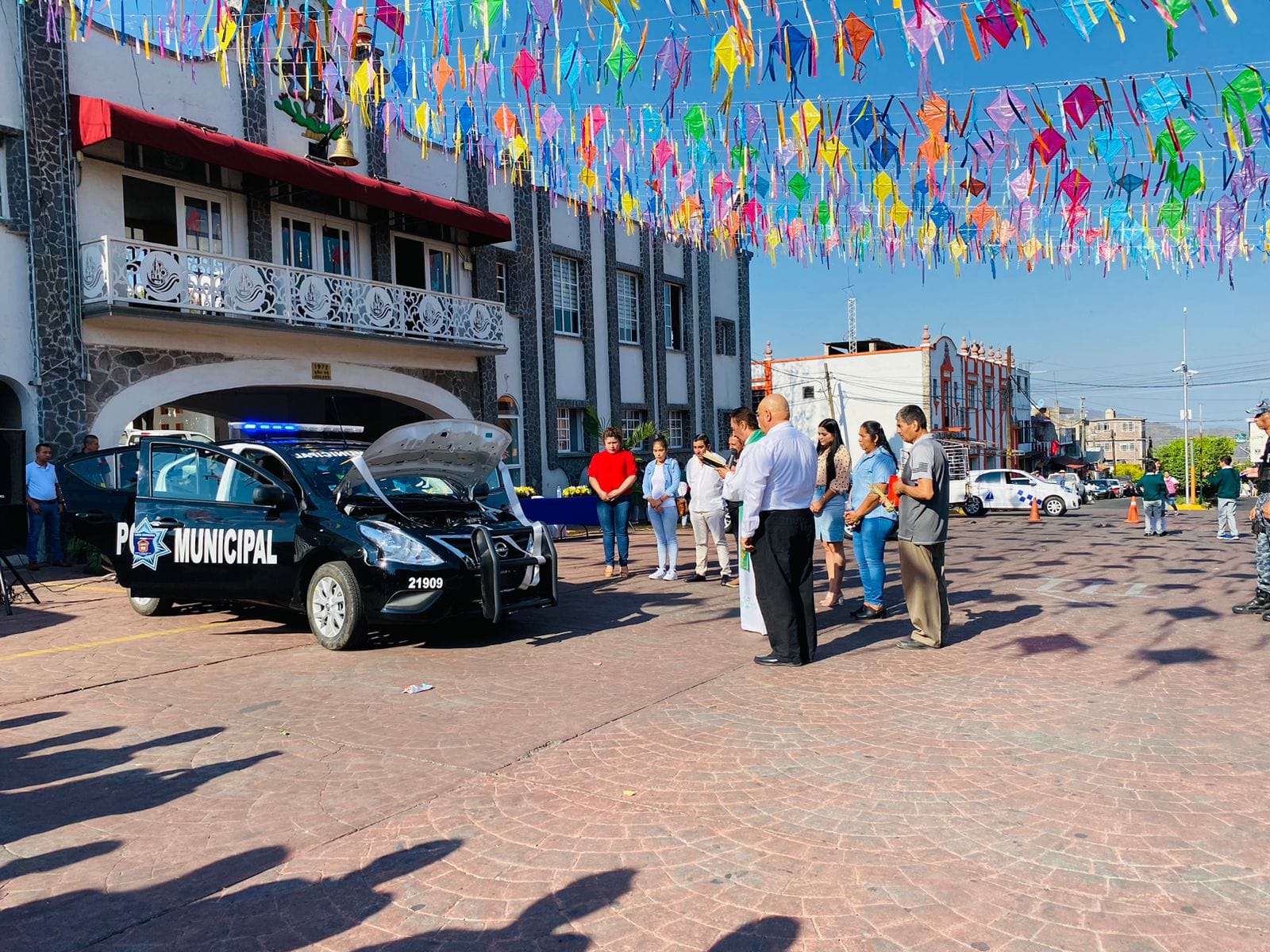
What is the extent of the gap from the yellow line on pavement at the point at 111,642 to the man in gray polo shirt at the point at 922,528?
6174 millimetres

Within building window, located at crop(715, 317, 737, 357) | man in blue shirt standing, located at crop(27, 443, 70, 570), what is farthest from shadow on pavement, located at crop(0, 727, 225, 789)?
building window, located at crop(715, 317, 737, 357)

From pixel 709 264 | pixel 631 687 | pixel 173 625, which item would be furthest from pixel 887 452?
pixel 709 264

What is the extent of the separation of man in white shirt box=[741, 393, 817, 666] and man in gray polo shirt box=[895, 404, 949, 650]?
0.86 m

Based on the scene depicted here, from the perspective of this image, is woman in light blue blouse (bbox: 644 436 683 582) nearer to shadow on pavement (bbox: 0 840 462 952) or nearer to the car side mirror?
the car side mirror

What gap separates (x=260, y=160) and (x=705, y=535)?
9.89 metres

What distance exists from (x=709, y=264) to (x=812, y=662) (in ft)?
75.8

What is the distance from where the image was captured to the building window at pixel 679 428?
28125 millimetres

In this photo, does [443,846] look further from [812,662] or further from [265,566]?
[265,566]

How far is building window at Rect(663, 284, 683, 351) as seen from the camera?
2781 centimetres

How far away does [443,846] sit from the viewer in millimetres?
3773

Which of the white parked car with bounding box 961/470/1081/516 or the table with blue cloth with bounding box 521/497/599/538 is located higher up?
the table with blue cloth with bounding box 521/497/599/538

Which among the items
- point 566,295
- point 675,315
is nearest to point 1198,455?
point 675,315

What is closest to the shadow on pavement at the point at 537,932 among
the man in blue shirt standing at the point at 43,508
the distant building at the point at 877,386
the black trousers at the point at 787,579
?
the black trousers at the point at 787,579

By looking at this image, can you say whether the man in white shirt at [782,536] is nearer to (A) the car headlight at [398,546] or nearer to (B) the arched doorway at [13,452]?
(A) the car headlight at [398,546]
